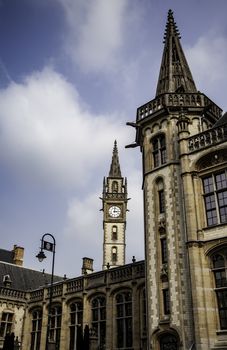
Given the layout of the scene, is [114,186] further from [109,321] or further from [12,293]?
[109,321]

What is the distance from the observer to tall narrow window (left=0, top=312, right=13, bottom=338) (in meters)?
35.7

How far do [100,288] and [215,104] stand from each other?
53.8 ft

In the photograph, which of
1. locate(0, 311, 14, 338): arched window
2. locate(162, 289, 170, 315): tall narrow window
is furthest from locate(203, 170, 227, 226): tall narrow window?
locate(0, 311, 14, 338): arched window

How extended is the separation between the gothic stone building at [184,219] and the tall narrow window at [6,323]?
755 inches

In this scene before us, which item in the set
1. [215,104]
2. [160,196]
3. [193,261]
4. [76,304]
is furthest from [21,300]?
[215,104]

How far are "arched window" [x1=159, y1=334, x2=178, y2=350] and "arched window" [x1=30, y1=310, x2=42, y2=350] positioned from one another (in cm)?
1795

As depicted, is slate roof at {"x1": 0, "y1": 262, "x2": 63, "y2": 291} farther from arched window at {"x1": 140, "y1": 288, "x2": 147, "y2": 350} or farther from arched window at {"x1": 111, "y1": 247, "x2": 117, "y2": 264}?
arched window at {"x1": 111, "y1": 247, "x2": 117, "y2": 264}

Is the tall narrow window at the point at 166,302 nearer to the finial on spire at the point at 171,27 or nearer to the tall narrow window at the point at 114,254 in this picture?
the finial on spire at the point at 171,27

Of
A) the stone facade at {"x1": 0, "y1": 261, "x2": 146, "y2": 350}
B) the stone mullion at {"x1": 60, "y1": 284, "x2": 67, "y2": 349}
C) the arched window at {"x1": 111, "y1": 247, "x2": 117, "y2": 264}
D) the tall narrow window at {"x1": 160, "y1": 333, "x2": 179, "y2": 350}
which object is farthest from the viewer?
the arched window at {"x1": 111, "y1": 247, "x2": 117, "y2": 264}

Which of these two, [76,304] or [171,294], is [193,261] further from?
[76,304]

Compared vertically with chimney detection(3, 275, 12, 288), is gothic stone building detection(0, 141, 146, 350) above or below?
below

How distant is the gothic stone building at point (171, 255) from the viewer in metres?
20.0

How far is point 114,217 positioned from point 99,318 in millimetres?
43689

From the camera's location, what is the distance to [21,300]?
37594 mm
